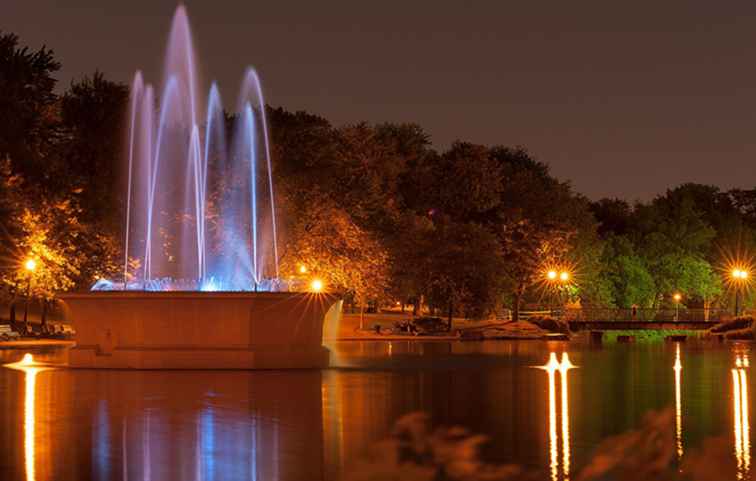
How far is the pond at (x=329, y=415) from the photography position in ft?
48.2

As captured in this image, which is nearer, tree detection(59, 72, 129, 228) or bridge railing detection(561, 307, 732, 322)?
tree detection(59, 72, 129, 228)

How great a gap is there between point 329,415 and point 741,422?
7019mm

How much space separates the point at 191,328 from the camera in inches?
1396

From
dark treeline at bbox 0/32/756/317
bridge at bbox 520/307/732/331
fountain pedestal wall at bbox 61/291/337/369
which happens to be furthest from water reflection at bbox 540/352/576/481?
bridge at bbox 520/307/732/331

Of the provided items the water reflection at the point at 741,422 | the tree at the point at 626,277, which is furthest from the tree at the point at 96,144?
the tree at the point at 626,277

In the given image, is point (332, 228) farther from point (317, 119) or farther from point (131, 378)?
point (131, 378)

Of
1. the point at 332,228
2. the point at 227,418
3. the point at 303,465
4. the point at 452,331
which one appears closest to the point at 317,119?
the point at 332,228

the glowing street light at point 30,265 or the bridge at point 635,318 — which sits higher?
the glowing street light at point 30,265

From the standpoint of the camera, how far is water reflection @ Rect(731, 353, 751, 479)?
572 inches

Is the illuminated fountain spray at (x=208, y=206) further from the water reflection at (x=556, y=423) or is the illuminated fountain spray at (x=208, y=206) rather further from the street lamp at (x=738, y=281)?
the street lamp at (x=738, y=281)

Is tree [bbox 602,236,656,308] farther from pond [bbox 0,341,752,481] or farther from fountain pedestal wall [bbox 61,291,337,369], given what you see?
fountain pedestal wall [bbox 61,291,337,369]

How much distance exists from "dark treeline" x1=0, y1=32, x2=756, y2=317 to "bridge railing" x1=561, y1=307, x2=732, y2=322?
243 centimetres

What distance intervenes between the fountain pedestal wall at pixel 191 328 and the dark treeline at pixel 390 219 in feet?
58.5

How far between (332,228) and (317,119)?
11234 mm
